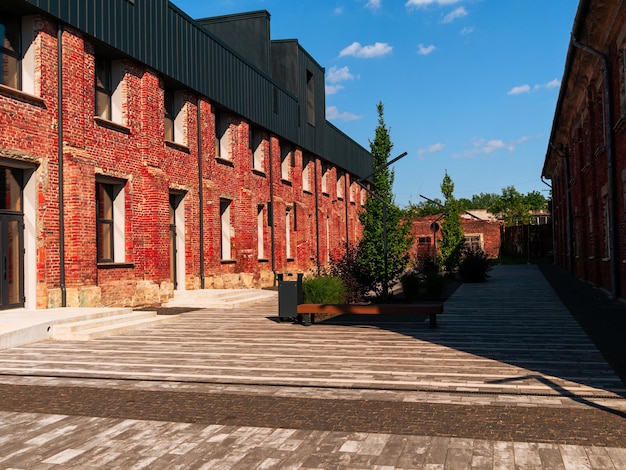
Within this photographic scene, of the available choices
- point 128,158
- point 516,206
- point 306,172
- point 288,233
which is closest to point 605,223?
point 128,158

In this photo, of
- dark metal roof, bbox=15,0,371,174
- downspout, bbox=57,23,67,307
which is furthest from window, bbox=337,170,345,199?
downspout, bbox=57,23,67,307

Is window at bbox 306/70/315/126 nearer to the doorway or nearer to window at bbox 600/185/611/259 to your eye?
window at bbox 600/185/611/259

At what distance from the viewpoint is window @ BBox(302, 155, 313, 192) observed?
3462 centimetres

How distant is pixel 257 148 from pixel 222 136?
11.7 ft

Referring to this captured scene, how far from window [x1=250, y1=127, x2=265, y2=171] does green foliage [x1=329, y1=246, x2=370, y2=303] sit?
9.43 m

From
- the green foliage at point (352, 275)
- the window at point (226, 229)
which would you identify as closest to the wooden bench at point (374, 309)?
the green foliage at point (352, 275)

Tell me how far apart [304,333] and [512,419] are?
6.47 m

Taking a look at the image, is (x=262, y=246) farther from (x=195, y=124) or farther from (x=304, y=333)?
(x=304, y=333)

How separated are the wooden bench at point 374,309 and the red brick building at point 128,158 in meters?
5.78

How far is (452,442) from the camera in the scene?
4.72 metres

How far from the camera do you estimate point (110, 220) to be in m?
16.5

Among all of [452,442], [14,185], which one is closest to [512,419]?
[452,442]

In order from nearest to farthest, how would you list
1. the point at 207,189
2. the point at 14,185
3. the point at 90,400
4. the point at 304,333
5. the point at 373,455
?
the point at 373,455
the point at 90,400
the point at 304,333
the point at 14,185
the point at 207,189

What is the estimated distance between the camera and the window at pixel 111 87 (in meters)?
16.8
